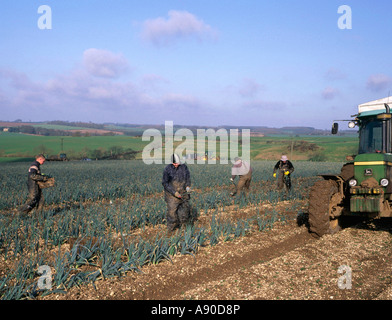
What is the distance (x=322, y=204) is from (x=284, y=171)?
18.2ft

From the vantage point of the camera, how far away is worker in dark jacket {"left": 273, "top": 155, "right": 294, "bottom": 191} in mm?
11969

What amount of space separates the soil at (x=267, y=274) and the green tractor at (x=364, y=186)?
20.6 inches

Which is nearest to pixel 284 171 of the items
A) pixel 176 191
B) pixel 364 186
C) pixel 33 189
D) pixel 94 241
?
pixel 364 186

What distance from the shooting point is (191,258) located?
555cm

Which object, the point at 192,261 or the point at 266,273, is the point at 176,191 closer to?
the point at 192,261

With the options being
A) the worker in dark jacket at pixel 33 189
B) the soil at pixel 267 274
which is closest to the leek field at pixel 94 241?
the soil at pixel 267 274

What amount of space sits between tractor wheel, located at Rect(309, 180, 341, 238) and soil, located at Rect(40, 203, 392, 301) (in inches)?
11.8

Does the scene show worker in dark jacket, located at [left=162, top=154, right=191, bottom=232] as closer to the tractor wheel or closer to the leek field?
the leek field

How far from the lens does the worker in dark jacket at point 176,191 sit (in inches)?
274

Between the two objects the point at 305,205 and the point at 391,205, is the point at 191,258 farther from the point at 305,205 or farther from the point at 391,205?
the point at 305,205

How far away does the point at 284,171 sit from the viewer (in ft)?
39.2

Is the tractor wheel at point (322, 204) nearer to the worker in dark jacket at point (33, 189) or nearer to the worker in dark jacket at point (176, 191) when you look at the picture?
the worker in dark jacket at point (176, 191)

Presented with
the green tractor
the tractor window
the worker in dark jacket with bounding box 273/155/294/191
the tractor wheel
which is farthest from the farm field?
the worker in dark jacket with bounding box 273/155/294/191
